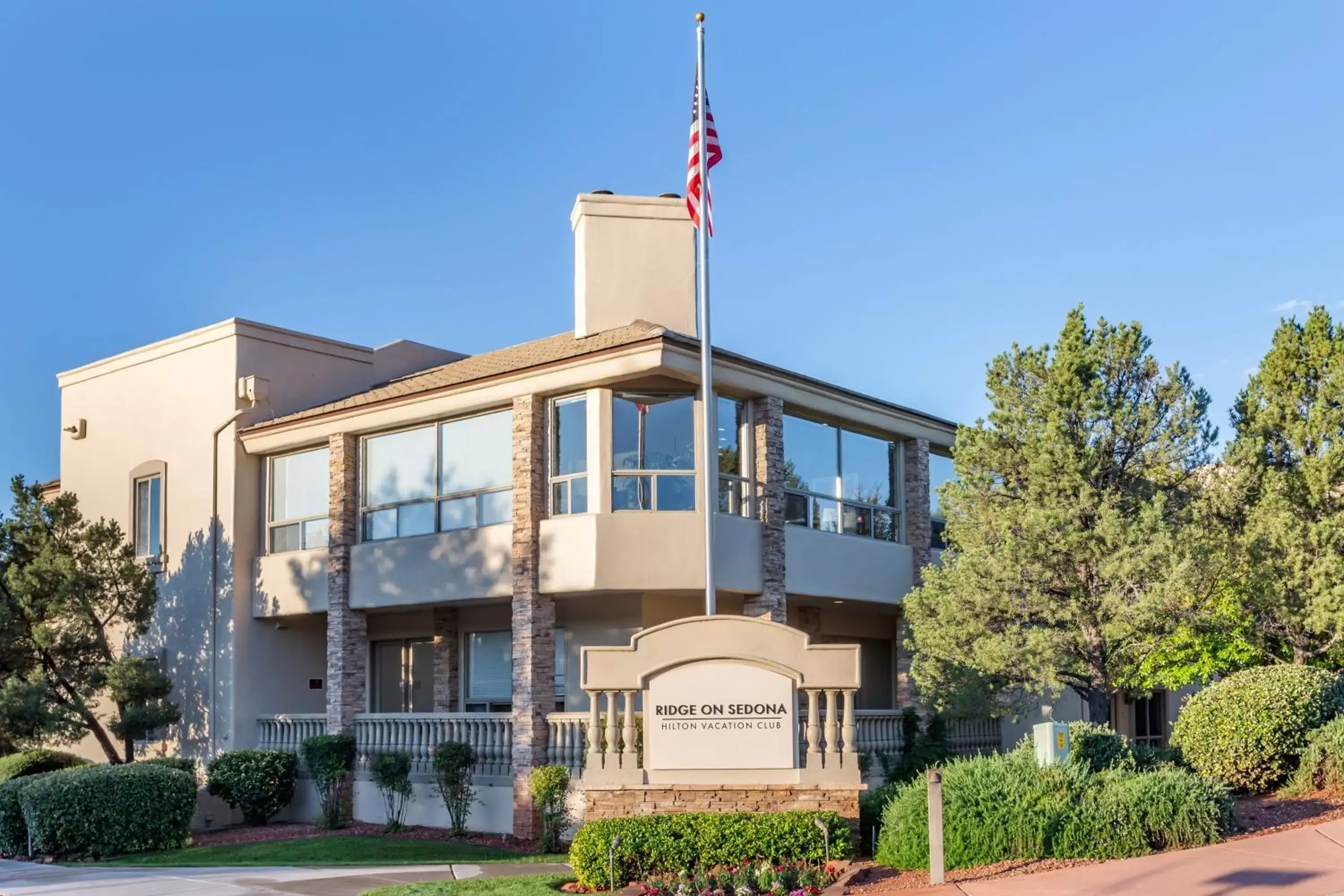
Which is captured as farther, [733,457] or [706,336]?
[733,457]

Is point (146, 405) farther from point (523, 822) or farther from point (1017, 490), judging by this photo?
point (1017, 490)

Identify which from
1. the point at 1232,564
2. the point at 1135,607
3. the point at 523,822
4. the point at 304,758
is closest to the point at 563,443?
the point at 523,822

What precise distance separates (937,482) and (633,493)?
8.08 m

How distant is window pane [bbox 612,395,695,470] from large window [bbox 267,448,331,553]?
241 inches

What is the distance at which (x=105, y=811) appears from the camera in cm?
1789

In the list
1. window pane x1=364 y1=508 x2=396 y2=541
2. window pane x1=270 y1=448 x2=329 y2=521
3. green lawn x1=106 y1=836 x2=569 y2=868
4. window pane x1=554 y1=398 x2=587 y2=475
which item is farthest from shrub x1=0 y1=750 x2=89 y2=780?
window pane x1=554 y1=398 x2=587 y2=475

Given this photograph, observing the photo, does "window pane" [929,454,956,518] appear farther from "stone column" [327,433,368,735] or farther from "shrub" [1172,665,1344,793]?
"stone column" [327,433,368,735]

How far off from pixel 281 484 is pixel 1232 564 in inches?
616

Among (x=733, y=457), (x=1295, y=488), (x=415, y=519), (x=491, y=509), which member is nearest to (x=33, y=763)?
(x=415, y=519)

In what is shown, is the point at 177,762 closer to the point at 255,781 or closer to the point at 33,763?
the point at 255,781

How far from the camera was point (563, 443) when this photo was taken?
20.3 metres

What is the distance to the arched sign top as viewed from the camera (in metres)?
14.3

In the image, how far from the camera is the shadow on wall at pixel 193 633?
2378 centimetres

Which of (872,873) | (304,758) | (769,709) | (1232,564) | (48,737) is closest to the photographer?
(872,873)
